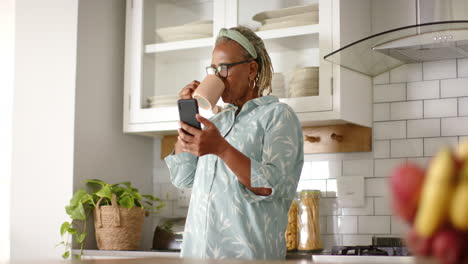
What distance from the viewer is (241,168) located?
192 cm

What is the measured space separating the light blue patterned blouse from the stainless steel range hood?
69 centimetres

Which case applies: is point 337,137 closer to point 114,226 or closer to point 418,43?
point 418,43

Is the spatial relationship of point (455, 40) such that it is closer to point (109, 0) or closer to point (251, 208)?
point (251, 208)

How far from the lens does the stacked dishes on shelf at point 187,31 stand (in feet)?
10.5

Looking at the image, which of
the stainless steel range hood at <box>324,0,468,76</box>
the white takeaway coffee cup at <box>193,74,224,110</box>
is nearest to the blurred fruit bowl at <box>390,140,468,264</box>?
the white takeaway coffee cup at <box>193,74,224,110</box>

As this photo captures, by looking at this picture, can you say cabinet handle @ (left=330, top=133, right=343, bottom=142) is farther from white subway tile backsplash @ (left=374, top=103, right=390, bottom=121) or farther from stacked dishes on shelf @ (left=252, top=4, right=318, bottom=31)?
stacked dishes on shelf @ (left=252, top=4, right=318, bottom=31)

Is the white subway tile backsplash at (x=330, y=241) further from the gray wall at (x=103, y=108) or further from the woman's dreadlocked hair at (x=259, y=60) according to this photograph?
the woman's dreadlocked hair at (x=259, y=60)

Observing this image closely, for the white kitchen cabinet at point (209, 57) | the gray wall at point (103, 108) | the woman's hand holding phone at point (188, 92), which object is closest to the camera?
the woman's hand holding phone at point (188, 92)

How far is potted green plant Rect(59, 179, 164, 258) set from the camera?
3.01 meters

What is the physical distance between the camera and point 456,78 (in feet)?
9.61

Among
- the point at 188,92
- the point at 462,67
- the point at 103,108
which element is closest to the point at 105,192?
the point at 103,108

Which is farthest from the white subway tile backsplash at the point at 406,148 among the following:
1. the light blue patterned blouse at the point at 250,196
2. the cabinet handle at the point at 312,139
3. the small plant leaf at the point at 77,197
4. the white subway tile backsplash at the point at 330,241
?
the small plant leaf at the point at 77,197

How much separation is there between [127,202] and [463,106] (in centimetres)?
156

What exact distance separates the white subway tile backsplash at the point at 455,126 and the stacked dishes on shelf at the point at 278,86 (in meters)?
0.72
